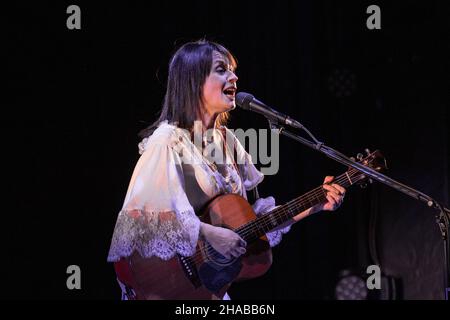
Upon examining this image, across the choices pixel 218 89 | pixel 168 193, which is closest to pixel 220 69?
pixel 218 89

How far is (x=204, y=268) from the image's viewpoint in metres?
2.66

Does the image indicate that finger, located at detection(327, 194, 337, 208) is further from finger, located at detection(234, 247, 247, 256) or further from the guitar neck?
finger, located at detection(234, 247, 247, 256)

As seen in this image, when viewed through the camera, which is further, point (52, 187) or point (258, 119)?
point (258, 119)

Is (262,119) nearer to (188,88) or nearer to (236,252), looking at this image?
(188,88)

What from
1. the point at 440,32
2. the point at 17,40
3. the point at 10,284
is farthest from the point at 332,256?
the point at 17,40

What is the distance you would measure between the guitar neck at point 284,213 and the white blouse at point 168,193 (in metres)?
0.20

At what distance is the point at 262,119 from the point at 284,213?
1.17 metres

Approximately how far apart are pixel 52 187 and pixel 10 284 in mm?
559

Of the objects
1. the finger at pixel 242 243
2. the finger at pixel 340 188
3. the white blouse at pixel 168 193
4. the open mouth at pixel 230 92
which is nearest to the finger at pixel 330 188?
the finger at pixel 340 188

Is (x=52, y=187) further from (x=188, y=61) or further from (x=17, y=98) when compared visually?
(x=188, y=61)

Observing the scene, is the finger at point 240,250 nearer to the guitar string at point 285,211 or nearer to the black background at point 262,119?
the guitar string at point 285,211

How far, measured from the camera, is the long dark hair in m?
2.94

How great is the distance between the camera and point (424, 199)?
242 centimetres

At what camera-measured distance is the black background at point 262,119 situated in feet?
11.2
